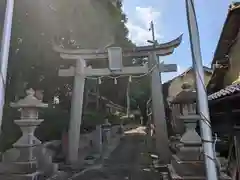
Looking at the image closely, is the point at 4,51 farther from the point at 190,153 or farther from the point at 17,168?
the point at 190,153

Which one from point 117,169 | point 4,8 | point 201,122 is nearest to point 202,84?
point 201,122

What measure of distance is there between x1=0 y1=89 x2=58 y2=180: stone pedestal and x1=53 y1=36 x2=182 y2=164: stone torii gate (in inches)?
241

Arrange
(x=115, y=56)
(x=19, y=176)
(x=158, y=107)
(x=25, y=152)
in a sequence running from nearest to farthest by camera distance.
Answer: (x=19, y=176) → (x=25, y=152) → (x=115, y=56) → (x=158, y=107)

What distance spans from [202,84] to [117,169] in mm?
7797

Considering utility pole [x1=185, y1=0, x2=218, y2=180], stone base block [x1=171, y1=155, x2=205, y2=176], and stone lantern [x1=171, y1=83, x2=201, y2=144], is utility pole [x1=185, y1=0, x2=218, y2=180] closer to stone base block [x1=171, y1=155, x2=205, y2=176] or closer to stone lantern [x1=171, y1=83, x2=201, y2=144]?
stone lantern [x1=171, y1=83, x2=201, y2=144]

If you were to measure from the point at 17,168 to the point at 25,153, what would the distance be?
0.33 metres

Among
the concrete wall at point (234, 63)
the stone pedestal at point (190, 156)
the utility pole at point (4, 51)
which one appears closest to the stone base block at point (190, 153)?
the stone pedestal at point (190, 156)

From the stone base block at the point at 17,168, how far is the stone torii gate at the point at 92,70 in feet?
20.9

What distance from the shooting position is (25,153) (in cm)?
578

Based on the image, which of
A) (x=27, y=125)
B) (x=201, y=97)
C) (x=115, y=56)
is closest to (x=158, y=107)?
(x=115, y=56)

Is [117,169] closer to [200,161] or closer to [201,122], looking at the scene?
[200,161]

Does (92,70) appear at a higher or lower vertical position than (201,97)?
higher

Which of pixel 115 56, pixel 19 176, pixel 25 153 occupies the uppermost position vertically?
pixel 115 56

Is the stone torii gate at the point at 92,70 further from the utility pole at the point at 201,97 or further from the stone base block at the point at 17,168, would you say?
the utility pole at the point at 201,97
